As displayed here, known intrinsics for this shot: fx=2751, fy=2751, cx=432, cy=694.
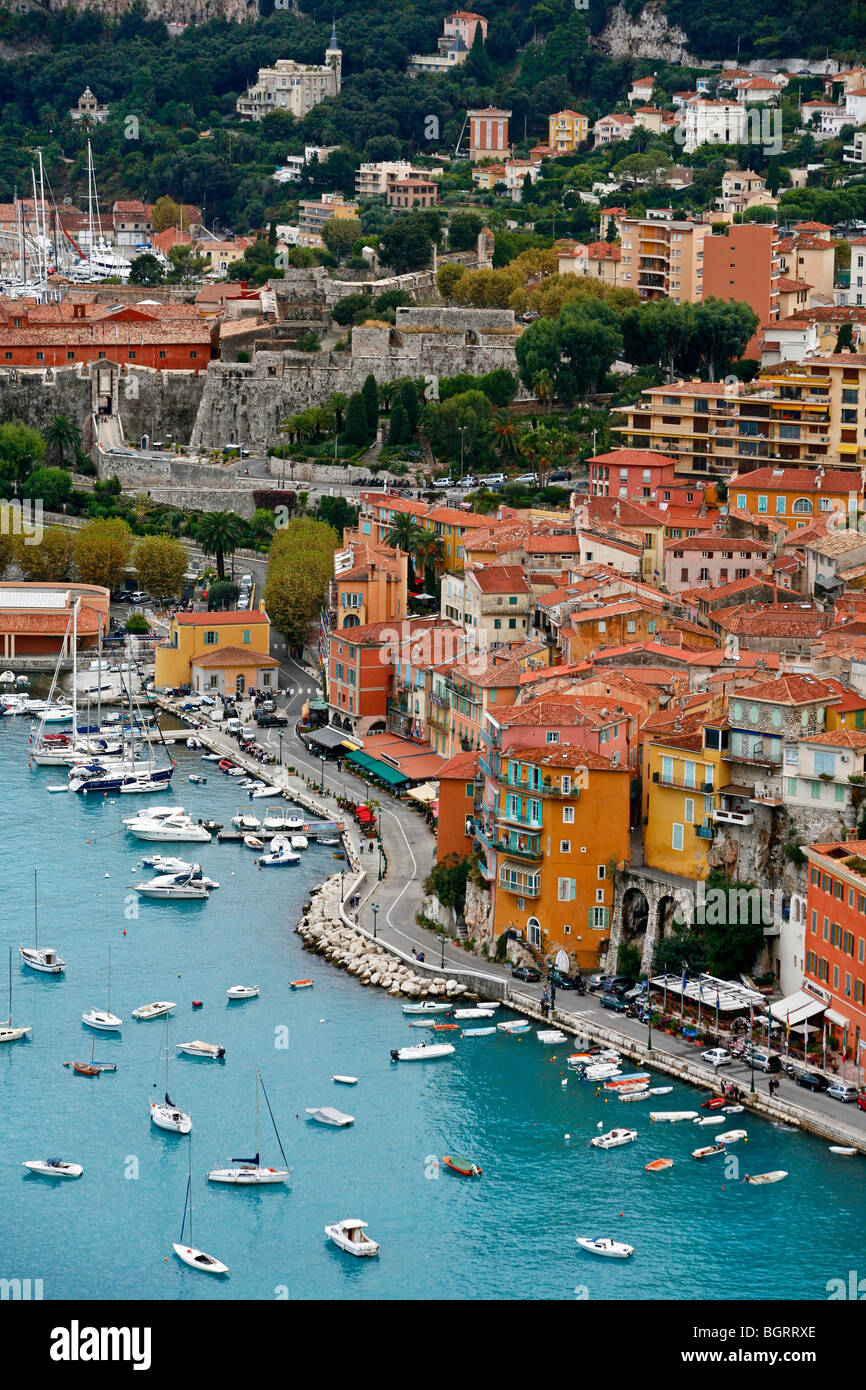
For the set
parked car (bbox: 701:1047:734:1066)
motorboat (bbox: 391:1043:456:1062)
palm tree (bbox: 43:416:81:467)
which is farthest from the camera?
palm tree (bbox: 43:416:81:467)

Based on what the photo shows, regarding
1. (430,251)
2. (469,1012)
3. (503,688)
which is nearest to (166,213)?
(430,251)

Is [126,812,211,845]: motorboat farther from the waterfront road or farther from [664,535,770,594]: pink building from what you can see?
[664,535,770,594]: pink building

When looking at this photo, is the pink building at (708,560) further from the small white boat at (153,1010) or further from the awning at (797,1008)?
the awning at (797,1008)

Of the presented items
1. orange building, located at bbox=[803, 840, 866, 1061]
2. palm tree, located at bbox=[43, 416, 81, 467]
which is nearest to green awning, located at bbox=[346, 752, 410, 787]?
orange building, located at bbox=[803, 840, 866, 1061]

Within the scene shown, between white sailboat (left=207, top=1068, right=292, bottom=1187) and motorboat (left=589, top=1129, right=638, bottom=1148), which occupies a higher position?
motorboat (left=589, top=1129, right=638, bottom=1148)

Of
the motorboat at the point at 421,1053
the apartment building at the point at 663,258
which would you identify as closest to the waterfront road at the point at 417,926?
the motorboat at the point at 421,1053

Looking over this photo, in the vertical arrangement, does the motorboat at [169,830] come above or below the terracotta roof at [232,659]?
below
